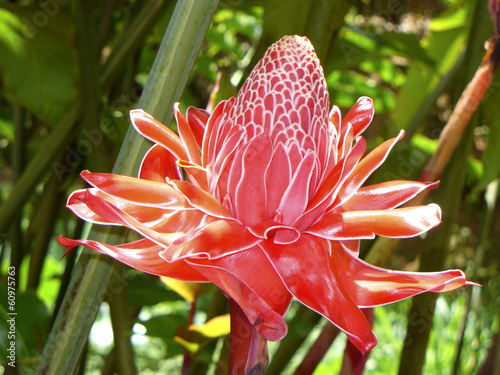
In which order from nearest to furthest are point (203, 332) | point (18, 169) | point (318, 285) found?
point (318, 285) < point (203, 332) < point (18, 169)

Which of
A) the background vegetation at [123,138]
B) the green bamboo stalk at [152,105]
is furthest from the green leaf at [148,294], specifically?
the green bamboo stalk at [152,105]

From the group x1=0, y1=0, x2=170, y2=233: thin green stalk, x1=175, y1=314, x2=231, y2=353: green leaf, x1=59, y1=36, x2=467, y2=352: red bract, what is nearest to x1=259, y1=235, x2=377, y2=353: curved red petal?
x1=59, y1=36, x2=467, y2=352: red bract

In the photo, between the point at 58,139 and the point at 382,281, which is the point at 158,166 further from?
the point at 58,139

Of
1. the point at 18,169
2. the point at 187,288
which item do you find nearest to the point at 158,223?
the point at 187,288

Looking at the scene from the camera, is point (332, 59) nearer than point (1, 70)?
No

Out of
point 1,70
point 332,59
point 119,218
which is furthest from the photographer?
point 332,59

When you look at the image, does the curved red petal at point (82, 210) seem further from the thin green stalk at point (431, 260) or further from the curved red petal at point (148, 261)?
the thin green stalk at point (431, 260)

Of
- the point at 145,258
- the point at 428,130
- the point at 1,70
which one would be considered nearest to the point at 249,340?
the point at 145,258

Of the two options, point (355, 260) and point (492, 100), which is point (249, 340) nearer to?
point (355, 260)
